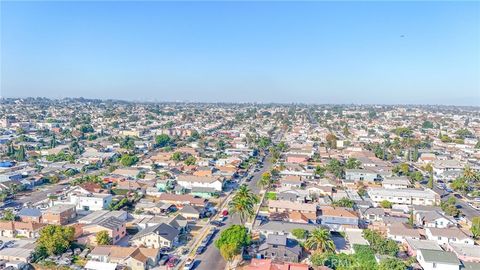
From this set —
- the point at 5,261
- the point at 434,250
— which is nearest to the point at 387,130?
the point at 434,250

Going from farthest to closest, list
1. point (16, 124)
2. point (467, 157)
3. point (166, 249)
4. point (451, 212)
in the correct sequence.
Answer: point (16, 124) → point (467, 157) → point (451, 212) → point (166, 249)

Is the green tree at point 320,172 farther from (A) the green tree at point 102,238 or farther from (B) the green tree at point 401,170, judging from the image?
(A) the green tree at point 102,238

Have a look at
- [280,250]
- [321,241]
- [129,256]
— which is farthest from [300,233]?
[129,256]

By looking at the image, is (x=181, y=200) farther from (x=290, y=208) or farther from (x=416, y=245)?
(x=416, y=245)

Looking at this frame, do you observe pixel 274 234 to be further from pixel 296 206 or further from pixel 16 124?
pixel 16 124

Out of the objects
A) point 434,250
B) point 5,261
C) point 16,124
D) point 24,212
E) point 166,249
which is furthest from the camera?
point 16,124

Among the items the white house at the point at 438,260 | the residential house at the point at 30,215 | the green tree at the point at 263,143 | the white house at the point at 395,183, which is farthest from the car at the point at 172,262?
the green tree at the point at 263,143
